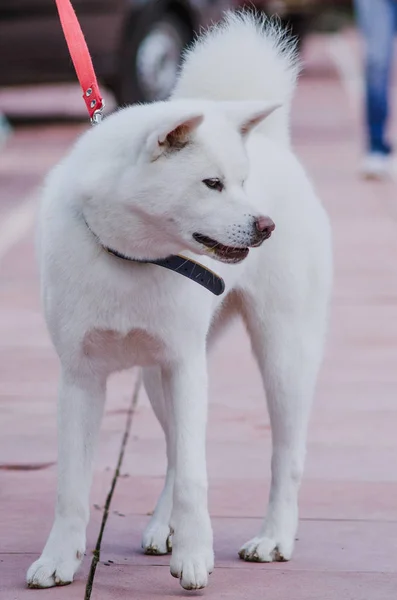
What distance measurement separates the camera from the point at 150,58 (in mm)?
15352

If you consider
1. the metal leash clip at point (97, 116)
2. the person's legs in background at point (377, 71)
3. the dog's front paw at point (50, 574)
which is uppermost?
the person's legs in background at point (377, 71)

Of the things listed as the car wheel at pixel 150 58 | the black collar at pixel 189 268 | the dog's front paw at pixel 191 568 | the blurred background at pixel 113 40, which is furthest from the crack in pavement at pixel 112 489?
the car wheel at pixel 150 58

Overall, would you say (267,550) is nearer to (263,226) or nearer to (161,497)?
(161,497)

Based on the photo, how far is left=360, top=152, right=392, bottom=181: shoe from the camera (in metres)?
12.5

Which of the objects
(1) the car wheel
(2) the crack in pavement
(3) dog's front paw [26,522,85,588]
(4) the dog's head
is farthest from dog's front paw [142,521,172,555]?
(1) the car wheel

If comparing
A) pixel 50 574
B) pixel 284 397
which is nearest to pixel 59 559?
pixel 50 574

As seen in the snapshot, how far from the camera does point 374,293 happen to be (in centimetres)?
848

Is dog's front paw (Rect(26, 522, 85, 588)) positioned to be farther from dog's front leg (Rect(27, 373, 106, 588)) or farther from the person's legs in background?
the person's legs in background

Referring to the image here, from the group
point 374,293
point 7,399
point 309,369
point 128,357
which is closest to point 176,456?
point 128,357

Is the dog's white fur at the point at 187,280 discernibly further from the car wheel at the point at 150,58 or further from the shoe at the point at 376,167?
the car wheel at the point at 150,58

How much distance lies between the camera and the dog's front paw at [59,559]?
4.29 metres

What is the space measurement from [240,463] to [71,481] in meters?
1.36

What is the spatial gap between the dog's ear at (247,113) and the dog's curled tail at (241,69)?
0.53 metres

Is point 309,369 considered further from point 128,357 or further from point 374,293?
point 374,293
